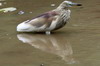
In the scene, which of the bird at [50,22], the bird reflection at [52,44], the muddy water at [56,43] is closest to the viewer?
the muddy water at [56,43]

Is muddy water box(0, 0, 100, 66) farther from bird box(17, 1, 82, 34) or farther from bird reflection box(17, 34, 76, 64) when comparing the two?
bird box(17, 1, 82, 34)

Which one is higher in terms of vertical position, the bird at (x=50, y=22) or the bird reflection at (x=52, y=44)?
the bird at (x=50, y=22)

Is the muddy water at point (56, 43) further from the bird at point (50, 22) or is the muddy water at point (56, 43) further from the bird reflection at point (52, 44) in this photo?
the bird at point (50, 22)

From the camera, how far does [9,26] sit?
25.0ft

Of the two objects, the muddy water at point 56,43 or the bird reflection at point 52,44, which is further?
the bird reflection at point 52,44

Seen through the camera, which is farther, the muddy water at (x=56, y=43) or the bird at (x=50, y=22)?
the bird at (x=50, y=22)

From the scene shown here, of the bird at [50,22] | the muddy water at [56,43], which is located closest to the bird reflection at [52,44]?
the muddy water at [56,43]

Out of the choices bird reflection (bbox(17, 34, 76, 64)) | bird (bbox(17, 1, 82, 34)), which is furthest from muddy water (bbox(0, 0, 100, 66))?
bird (bbox(17, 1, 82, 34))

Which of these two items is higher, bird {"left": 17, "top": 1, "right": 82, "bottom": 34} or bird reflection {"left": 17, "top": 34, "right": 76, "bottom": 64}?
bird {"left": 17, "top": 1, "right": 82, "bottom": 34}

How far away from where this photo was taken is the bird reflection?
5649 millimetres

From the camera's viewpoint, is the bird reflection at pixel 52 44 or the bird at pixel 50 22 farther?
the bird at pixel 50 22

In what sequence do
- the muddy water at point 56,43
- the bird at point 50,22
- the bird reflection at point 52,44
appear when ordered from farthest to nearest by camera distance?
the bird at point 50,22 < the bird reflection at point 52,44 < the muddy water at point 56,43

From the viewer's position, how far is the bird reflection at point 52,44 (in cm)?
565

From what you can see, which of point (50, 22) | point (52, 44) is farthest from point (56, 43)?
point (50, 22)
